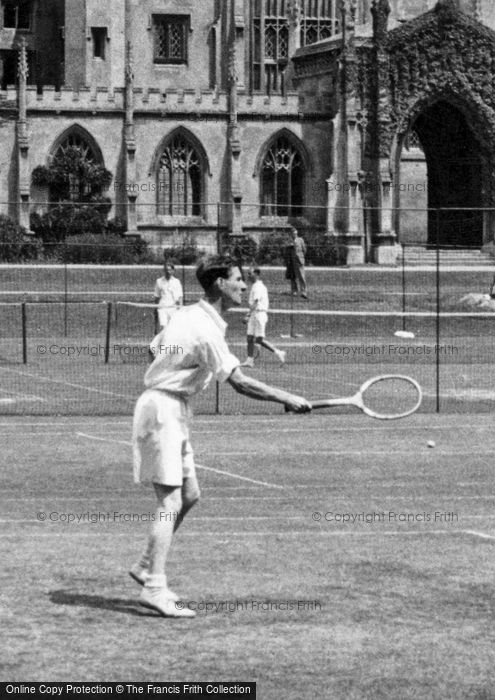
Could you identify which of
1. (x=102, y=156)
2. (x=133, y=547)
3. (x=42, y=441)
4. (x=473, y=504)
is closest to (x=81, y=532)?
(x=133, y=547)

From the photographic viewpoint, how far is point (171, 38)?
80812mm

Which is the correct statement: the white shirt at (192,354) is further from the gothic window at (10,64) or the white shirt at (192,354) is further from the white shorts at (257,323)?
the gothic window at (10,64)

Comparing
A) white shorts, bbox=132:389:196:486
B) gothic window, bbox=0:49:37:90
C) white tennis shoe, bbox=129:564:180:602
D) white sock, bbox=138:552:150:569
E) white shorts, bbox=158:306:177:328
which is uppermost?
gothic window, bbox=0:49:37:90

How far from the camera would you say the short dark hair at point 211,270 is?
1252cm

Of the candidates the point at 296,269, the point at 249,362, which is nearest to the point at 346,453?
the point at 249,362

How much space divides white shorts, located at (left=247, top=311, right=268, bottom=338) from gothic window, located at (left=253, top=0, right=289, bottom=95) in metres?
50.2

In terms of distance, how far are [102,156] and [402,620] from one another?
55195mm

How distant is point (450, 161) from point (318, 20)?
A: 60.7 feet

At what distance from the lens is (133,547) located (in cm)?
1520

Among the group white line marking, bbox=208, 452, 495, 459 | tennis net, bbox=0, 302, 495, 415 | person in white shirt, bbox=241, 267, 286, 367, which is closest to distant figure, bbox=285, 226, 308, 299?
tennis net, bbox=0, 302, 495, 415

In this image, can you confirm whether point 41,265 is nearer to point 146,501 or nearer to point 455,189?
point 455,189

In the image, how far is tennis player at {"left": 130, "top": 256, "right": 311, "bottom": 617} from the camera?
1239 cm

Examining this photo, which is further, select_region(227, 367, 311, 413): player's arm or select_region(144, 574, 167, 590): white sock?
select_region(144, 574, 167, 590): white sock

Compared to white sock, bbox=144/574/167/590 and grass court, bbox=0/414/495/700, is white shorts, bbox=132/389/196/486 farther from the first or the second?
grass court, bbox=0/414/495/700
